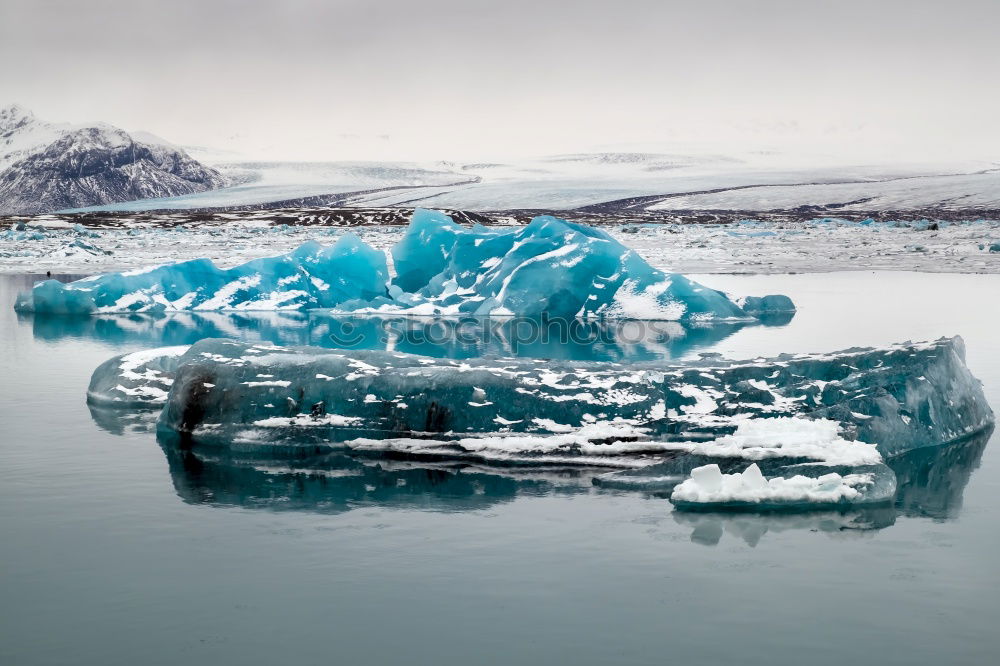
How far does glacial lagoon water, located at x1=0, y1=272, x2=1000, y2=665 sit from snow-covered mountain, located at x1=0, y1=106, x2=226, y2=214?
9375cm

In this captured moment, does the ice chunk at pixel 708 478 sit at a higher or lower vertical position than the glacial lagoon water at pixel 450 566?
higher

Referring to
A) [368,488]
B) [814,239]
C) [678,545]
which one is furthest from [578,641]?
Answer: [814,239]

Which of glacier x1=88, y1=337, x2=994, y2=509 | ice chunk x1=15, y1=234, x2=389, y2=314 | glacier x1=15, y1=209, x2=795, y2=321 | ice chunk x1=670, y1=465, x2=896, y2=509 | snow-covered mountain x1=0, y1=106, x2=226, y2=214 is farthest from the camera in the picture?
snow-covered mountain x1=0, y1=106, x2=226, y2=214

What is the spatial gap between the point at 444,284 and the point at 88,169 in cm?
9394

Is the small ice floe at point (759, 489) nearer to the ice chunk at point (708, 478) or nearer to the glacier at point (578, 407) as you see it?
the ice chunk at point (708, 478)

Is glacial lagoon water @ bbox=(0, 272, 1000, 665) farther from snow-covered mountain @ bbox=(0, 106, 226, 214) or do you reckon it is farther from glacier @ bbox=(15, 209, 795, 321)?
snow-covered mountain @ bbox=(0, 106, 226, 214)

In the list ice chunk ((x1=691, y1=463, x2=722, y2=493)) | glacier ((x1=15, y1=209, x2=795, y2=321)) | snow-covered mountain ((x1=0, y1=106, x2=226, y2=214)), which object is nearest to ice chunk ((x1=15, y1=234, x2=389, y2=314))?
glacier ((x1=15, y1=209, x2=795, y2=321))

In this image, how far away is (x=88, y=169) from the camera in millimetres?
101000

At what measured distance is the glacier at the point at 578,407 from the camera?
612 centimetres

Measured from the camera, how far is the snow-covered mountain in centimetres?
9669

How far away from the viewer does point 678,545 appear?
15.3ft

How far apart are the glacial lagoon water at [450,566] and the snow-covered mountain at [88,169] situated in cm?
9375

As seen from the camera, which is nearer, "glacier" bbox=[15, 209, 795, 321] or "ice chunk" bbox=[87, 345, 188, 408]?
"ice chunk" bbox=[87, 345, 188, 408]

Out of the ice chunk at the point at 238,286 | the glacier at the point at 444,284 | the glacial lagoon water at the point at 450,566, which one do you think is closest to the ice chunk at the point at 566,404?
the glacial lagoon water at the point at 450,566
